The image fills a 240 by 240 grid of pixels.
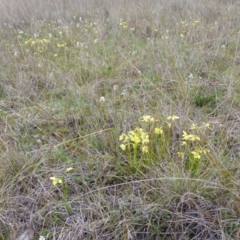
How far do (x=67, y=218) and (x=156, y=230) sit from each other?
0.40m

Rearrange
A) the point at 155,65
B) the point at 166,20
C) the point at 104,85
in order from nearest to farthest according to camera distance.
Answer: the point at 104,85 → the point at 155,65 → the point at 166,20

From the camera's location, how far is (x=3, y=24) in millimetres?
4512

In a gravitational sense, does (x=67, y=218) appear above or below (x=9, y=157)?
below

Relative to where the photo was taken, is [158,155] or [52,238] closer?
[52,238]

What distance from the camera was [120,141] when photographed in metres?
1.75

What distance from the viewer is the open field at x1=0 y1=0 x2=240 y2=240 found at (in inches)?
52.9

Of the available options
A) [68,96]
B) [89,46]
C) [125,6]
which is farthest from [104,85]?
[125,6]

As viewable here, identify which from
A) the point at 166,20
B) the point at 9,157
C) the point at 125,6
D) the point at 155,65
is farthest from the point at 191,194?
the point at 125,6

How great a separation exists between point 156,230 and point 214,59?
189 centimetres

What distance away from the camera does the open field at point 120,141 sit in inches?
52.9

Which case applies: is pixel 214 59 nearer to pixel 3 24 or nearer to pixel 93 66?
pixel 93 66

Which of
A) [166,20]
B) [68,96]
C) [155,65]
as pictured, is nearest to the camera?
[68,96]

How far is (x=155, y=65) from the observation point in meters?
2.70

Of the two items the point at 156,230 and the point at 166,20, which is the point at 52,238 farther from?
the point at 166,20
